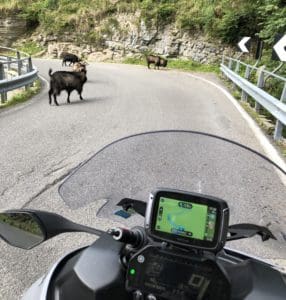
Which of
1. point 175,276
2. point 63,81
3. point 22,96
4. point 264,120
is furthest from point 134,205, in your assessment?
point 22,96

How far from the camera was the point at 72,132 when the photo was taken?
8352 mm

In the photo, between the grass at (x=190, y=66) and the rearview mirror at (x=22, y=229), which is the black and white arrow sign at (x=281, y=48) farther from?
the grass at (x=190, y=66)

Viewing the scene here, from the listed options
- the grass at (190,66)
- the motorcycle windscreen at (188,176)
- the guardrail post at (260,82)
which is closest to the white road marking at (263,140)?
the guardrail post at (260,82)

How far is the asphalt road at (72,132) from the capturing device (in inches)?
138

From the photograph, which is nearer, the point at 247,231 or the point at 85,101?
the point at 247,231

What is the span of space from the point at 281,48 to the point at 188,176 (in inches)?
331

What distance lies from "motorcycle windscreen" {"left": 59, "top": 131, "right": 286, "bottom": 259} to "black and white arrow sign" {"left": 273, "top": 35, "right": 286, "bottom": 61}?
26.5ft

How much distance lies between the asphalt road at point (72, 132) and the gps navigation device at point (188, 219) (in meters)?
0.68

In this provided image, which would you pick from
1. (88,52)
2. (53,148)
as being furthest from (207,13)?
(53,148)

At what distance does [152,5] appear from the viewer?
32688 millimetres

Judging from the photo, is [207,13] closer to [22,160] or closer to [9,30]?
[9,30]

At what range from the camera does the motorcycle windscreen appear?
206 cm

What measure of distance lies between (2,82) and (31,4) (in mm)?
30963

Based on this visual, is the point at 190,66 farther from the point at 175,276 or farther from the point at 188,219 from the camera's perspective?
the point at 175,276
